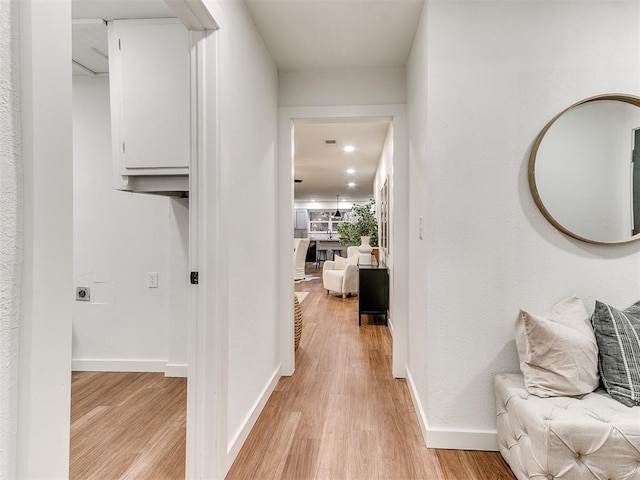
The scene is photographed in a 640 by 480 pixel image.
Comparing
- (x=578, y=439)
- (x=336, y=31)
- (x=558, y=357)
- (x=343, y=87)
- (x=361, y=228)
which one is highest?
(x=336, y=31)

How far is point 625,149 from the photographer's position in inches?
76.7

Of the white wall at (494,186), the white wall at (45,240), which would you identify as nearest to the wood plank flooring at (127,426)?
the white wall at (45,240)

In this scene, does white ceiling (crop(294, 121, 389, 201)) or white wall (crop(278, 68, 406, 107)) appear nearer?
white wall (crop(278, 68, 406, 107))

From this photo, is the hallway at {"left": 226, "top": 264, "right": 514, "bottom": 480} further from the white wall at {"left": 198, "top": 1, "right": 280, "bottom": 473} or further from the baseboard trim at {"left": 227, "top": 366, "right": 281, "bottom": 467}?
the white wall at {"left": 198, "top": 1, "right": 280, "bottom": 473}

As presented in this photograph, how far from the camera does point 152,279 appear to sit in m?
3.08

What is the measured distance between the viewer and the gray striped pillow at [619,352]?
1640mm

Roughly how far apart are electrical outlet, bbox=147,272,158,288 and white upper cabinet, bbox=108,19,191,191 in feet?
3.62

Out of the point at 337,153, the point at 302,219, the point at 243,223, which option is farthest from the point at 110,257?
the point at 302,219

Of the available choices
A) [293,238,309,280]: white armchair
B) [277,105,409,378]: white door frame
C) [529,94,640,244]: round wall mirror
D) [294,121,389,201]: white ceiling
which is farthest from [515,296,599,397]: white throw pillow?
[293,238,309,280]: white armchair

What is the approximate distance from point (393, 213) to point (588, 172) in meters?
1.38

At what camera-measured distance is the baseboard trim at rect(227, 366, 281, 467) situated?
72.7 inches

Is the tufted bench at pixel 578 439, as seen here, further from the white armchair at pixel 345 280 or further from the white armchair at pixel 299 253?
the white armchair at pixel 299 253

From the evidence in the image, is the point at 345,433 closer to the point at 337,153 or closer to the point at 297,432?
the point at 297,432

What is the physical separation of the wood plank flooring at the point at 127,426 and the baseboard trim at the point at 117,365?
2.0 inches
